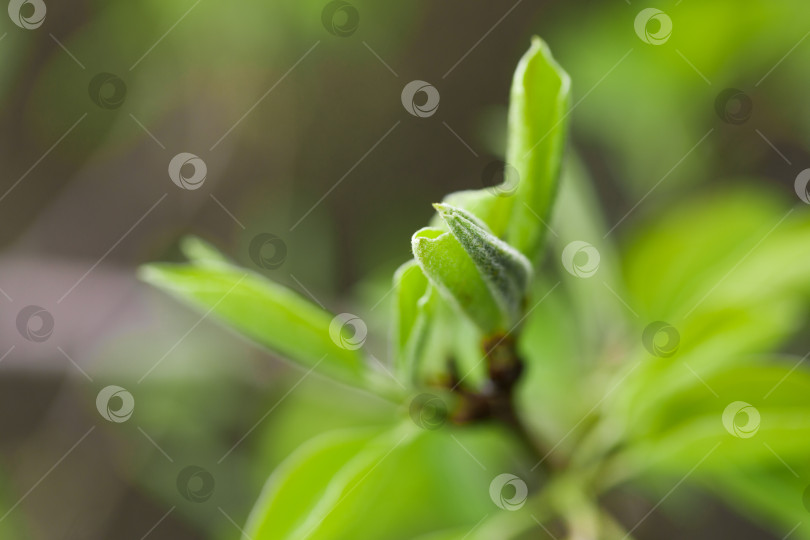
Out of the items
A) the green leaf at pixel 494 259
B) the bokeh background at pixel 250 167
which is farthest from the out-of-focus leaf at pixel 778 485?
the bokeh background at pixel 250 167

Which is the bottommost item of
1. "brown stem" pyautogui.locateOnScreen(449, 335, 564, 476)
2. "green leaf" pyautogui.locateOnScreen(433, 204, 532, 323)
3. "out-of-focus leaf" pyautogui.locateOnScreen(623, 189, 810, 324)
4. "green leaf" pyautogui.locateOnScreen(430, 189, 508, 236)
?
"brown stem" pyautogui.locateOnScreen(449, 335, 564, 476)

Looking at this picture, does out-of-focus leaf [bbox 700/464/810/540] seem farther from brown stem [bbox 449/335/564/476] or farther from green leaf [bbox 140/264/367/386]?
green leaf [bbox 140/264/367/386]

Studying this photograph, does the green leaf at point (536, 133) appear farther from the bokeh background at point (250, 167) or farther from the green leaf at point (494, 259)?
the bokeh background at point (250, 167)

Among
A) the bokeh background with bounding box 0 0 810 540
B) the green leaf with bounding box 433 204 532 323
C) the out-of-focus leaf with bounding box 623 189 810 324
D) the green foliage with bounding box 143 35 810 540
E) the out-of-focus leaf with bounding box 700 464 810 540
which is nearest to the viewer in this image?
the green leaf with bounding box 433 204 532 323

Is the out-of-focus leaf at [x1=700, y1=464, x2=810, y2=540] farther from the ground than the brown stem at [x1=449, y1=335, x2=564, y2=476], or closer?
farther from the ground

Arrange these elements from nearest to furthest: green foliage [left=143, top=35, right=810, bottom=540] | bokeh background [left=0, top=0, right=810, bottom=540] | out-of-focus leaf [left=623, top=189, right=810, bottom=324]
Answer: green foliage [left=143, top=35, right=810, bottom=540] → out-of-focus leaf [left=623, top=189, right=810, bottom=324] → bokeh background [left=0, top=0, right=810, bottom=540]

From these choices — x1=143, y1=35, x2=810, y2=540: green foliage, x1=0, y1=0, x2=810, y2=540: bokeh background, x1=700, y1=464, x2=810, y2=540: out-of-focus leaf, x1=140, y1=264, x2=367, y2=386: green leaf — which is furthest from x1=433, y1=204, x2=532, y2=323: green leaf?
x1=0, y1=0, x2=810, y2=540: bokeh background
